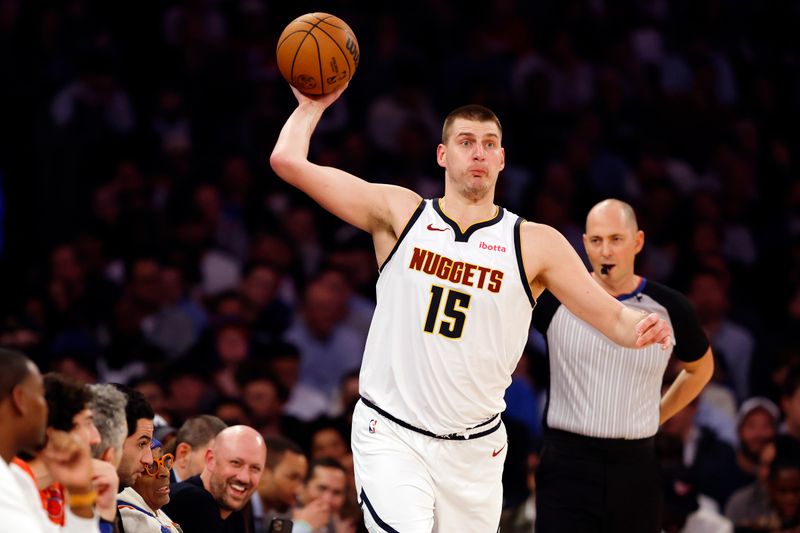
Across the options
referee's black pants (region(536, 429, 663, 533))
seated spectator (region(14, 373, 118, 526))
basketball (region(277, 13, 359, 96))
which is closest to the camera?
seated spectator (region(14, 373, 118, 526))

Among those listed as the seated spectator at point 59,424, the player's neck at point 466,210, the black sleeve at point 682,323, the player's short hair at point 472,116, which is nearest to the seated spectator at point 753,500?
the black sleeve at point 682,323

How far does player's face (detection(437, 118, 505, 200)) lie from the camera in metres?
5.39

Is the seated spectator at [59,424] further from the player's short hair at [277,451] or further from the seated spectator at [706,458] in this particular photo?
the seated spectator at [706,458]

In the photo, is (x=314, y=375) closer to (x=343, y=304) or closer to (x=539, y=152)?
(x=343, y=304)

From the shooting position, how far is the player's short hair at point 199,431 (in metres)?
6.34

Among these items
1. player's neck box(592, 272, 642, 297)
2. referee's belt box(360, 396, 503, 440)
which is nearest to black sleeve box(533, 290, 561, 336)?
player's neck box(592, 272, 642, 297)

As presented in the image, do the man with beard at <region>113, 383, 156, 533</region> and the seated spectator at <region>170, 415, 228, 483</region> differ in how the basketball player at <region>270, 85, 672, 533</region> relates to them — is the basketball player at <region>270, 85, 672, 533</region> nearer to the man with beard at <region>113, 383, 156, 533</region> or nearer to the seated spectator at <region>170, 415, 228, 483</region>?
the man with beard at <region>113, 383, 156, 533</region>

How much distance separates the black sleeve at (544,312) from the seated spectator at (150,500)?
199cm

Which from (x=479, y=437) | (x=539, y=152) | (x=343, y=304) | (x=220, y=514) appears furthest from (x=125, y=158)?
(x=479, y=437)

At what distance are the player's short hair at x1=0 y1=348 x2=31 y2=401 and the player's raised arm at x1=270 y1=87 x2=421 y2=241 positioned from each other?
164cm

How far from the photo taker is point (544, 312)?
6414 millimetres

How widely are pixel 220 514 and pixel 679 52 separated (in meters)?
11.1

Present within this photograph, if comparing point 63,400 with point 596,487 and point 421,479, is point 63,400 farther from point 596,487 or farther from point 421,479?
point 596,487

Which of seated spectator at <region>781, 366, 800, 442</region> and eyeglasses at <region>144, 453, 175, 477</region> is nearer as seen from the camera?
eyeglasses at <region>144, 453, 175, 477</region>
